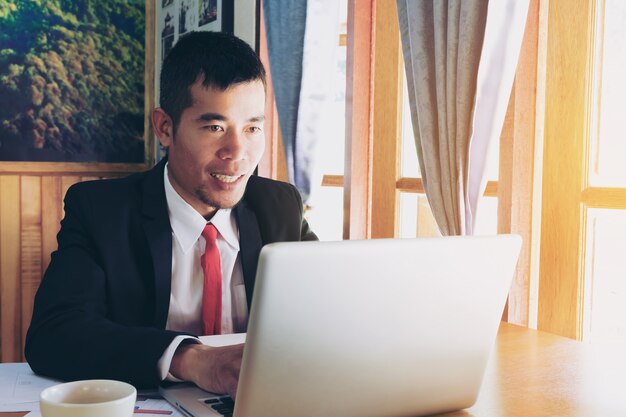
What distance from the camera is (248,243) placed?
1.68 m

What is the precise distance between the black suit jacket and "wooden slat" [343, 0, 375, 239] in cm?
82

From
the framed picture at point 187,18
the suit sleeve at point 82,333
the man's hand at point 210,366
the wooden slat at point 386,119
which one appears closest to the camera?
the man's hand at point 210,366

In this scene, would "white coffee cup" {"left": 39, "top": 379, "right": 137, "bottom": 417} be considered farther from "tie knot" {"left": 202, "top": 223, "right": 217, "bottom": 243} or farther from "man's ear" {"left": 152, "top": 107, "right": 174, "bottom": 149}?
"man's ear" {"left": 152, "top": 107, "right": 174, "bottom": 149}

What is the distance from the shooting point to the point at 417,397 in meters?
0.95

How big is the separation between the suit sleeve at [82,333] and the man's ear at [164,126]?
0.33 meters

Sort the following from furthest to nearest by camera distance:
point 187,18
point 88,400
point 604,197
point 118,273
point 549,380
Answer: point 187,18 < point 604,197 < point 118,273 < point 549,380 < point 88,400

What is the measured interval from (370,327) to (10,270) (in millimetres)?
3043

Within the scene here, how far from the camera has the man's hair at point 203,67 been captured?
162cm

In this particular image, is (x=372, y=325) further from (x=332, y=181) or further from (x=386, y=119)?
(x=332, y=181)

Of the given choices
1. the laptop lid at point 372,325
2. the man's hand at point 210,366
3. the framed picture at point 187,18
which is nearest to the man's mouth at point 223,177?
the man's hand at point 210,366

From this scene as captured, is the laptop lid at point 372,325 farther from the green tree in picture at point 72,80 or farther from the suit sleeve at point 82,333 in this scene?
the green tree in picture at point 72,80

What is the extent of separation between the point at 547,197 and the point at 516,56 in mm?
410

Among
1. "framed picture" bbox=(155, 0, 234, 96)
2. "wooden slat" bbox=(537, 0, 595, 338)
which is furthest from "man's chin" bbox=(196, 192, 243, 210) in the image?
"framed picture" bbox=(155, 0, 234, 96)

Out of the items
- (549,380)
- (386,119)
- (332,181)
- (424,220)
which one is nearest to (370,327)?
(549,380)
